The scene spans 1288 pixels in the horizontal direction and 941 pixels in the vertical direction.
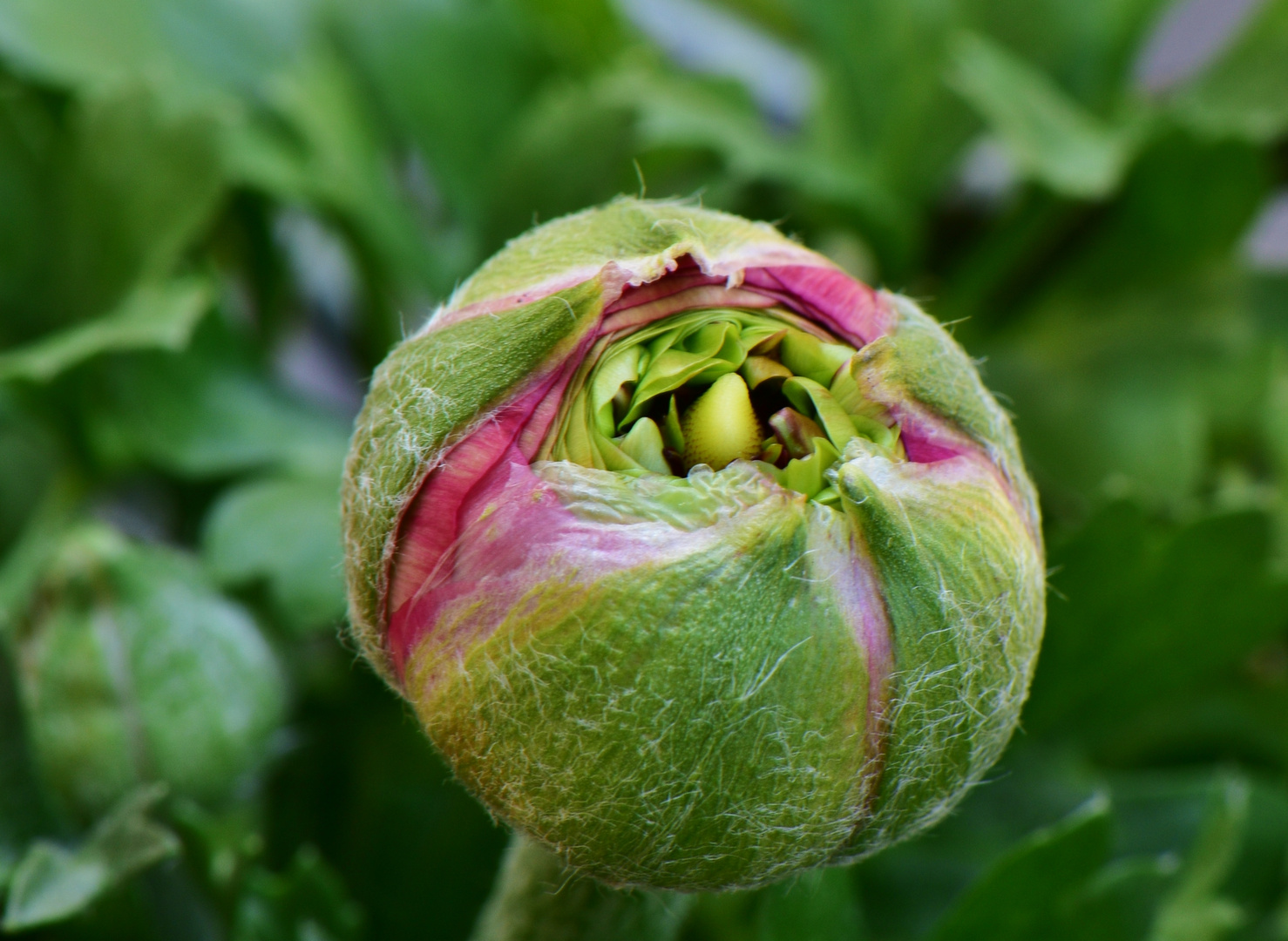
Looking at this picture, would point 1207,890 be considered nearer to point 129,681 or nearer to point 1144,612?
point 1144,612

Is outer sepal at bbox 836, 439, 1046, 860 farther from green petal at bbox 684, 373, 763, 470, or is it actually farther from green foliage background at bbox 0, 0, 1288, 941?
green foliage background at bbox 0, 0, 1288, 941

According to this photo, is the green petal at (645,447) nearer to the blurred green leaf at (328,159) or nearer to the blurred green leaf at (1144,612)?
the blurred green leaf at (1144,612)

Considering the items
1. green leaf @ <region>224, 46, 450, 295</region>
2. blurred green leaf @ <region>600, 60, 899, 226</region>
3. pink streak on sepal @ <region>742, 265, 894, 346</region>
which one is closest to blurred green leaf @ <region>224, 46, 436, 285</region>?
green leaf @ <region>224, 46, 450, 295</region>

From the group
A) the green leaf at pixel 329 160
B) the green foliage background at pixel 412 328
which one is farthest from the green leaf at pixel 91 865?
the green leaf at pixel 329 160

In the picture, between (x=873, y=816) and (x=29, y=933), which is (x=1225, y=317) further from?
(x=29, y=933)

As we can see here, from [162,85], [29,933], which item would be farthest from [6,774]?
[162,85]

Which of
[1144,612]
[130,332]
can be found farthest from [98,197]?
[1144,612]
